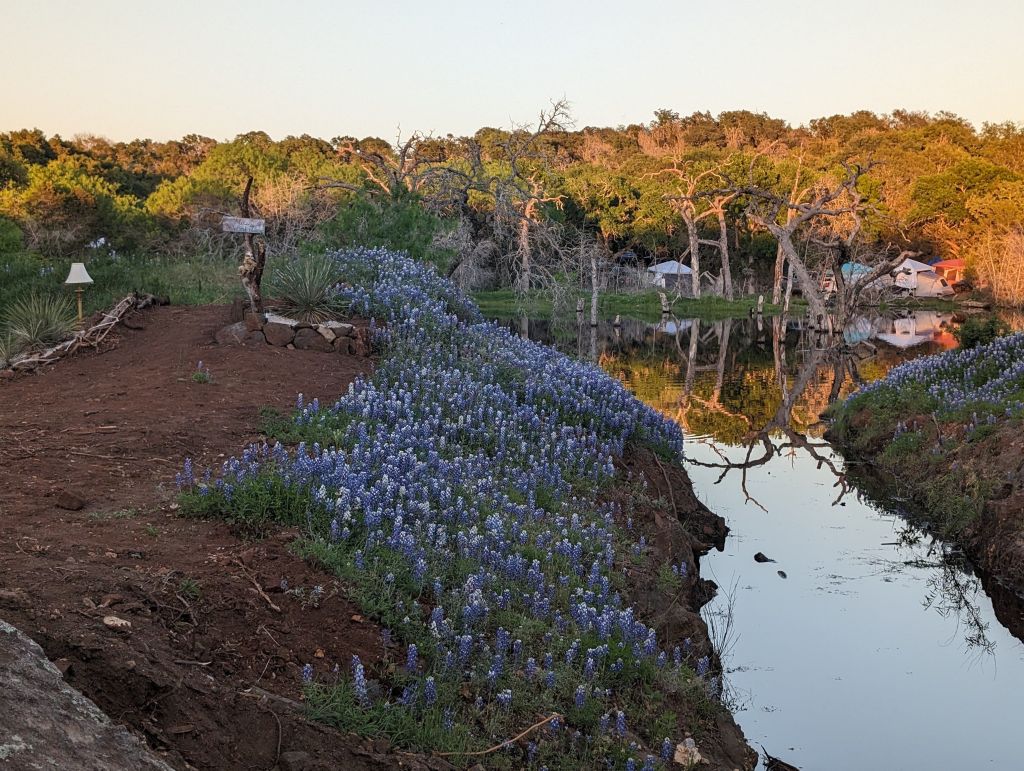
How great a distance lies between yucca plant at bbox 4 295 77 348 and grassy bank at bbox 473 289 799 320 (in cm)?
3157

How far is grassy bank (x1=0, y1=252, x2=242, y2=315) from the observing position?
52.3 feet

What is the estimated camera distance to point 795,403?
2234 centimetres

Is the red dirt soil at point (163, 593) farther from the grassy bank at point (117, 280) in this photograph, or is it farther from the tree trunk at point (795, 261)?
the tree trunk at point (795, 261)

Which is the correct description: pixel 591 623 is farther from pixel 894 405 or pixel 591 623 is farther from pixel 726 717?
pixel 894 405

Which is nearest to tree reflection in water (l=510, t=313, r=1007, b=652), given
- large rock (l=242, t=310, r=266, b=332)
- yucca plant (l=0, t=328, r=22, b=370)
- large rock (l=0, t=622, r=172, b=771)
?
large rock (l=242, t=310, r=266, b=332)

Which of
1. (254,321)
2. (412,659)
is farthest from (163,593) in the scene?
(254,321)

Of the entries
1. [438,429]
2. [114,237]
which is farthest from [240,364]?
[114,237]

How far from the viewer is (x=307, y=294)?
42.9 feet

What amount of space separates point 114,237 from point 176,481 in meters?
35.4

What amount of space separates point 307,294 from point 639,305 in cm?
4301

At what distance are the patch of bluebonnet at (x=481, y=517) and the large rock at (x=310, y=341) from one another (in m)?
0.81

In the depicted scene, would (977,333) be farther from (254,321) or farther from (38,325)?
(38,325)

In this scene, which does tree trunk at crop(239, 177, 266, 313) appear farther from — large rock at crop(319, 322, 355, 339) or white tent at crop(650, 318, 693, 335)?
white tent at crop(650, 318, 693, 335)

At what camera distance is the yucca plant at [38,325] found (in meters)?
12.6
